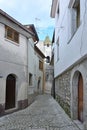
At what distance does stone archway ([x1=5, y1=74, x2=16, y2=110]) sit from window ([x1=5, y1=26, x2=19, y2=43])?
6.54ft

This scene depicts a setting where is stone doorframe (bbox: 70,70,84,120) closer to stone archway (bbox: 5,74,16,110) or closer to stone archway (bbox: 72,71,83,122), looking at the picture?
stone archway (bbox: 72,71,83,122)

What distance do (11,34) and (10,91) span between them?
3.02 metres

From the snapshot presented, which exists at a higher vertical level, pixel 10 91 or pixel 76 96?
pixel 10 91

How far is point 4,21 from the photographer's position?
38.5 ft

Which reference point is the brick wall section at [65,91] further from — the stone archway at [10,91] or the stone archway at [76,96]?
the stone archway at [10,91]

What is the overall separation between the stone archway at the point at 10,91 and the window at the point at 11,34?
78.5 inches

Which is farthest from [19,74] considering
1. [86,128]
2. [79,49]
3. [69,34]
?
[86,128]

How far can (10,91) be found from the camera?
12.8 m

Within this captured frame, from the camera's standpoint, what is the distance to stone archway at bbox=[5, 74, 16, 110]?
12.5 metres

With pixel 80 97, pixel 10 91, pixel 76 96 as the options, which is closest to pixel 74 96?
pixel 76 96

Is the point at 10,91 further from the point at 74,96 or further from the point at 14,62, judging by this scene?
the point at 74,96

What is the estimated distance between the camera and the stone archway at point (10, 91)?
12.5 meters

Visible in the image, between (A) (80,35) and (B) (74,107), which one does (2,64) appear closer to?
(B) (74,107)

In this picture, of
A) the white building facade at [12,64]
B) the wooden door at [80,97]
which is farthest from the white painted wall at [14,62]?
the wooden door at [80,97]
